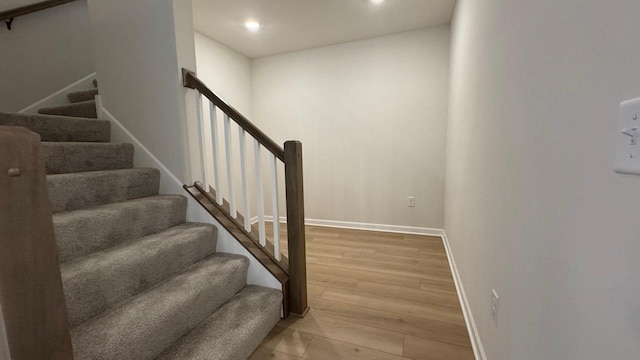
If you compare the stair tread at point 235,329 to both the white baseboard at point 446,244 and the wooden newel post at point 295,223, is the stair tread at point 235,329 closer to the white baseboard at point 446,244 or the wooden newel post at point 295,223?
the wooden newel post at point 295,223

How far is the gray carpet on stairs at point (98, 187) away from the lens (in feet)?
4.19

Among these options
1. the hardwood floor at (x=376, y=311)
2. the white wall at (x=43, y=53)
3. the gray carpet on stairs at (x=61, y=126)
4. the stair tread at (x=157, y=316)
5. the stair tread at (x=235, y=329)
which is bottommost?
the hardwood floor at (x=376, y=311)

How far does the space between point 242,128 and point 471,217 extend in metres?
1.52

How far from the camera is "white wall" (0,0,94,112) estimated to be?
7.91 feet

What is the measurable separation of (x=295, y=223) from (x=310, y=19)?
2.12m

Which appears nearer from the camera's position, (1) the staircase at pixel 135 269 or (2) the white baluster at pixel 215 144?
(1) the staircase at pixel 135 269

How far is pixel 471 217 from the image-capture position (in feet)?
5.07

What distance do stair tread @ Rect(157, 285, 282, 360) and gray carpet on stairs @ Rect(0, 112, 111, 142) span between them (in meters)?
1.55

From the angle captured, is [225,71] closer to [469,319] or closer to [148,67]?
[148,67]

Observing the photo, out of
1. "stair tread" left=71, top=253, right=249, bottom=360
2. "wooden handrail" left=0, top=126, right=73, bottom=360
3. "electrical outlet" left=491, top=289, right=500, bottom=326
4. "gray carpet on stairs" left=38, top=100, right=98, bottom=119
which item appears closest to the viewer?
"wooden handrail" left=0, top=126, right=73, bottom=360

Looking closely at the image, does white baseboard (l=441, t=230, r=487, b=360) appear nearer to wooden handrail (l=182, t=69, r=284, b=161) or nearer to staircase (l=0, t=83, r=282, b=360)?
staircase (l=0, t=83, r=282, b=360)

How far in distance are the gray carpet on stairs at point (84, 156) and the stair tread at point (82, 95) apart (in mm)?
874

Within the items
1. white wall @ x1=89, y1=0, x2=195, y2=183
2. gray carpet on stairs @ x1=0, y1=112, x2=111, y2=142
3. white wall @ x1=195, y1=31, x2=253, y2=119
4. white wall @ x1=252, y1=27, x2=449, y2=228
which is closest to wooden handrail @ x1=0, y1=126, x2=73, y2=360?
white wall @ x1=89, y1=0, x2=195, y2=183

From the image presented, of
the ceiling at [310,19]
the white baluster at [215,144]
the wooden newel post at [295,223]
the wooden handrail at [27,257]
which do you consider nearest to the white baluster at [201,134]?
the white baluster at [215,144]
